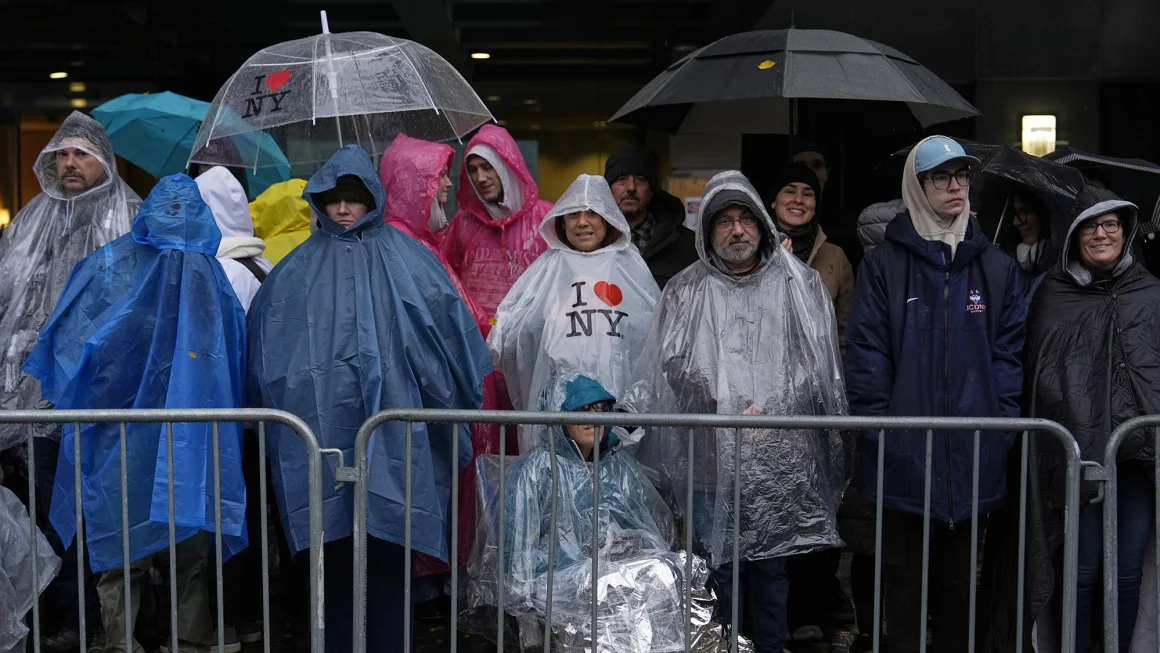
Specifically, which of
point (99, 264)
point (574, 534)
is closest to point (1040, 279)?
point (574, 534)

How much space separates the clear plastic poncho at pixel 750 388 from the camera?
5012mm

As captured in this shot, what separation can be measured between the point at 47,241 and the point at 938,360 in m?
3.67

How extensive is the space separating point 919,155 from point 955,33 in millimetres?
4939

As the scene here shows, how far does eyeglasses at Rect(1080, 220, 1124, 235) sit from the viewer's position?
4988mm

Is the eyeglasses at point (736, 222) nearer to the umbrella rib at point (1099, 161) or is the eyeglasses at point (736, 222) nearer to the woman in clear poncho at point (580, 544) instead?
the woman in clear poncho at point (580, 544)

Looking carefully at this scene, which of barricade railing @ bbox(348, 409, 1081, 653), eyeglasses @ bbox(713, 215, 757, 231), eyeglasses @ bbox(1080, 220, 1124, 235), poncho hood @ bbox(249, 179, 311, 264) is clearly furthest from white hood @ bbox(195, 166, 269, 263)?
eyeglasses @ bbox(1080, 220, 1124, 235)

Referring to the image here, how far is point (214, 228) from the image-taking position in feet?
16.8

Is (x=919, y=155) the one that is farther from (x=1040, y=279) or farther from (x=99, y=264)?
(x=99, y=264)

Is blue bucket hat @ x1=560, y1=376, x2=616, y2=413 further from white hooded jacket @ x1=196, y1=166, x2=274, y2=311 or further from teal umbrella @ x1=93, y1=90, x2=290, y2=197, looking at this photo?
teal umbrella @ x1=93, y1=90, x2=290, y2=197

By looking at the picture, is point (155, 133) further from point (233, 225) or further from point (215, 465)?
point (215, 465)

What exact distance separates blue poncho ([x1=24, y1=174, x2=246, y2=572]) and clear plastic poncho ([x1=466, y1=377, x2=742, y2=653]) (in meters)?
0.92

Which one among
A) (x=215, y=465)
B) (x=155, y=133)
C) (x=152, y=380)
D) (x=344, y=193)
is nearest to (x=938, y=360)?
(x=344, y=193)

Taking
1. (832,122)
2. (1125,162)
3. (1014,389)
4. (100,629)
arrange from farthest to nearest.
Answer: (832,122) < (1125,162) < (100,629) < (1014,389)

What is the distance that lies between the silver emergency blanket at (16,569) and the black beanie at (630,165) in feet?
9.69
